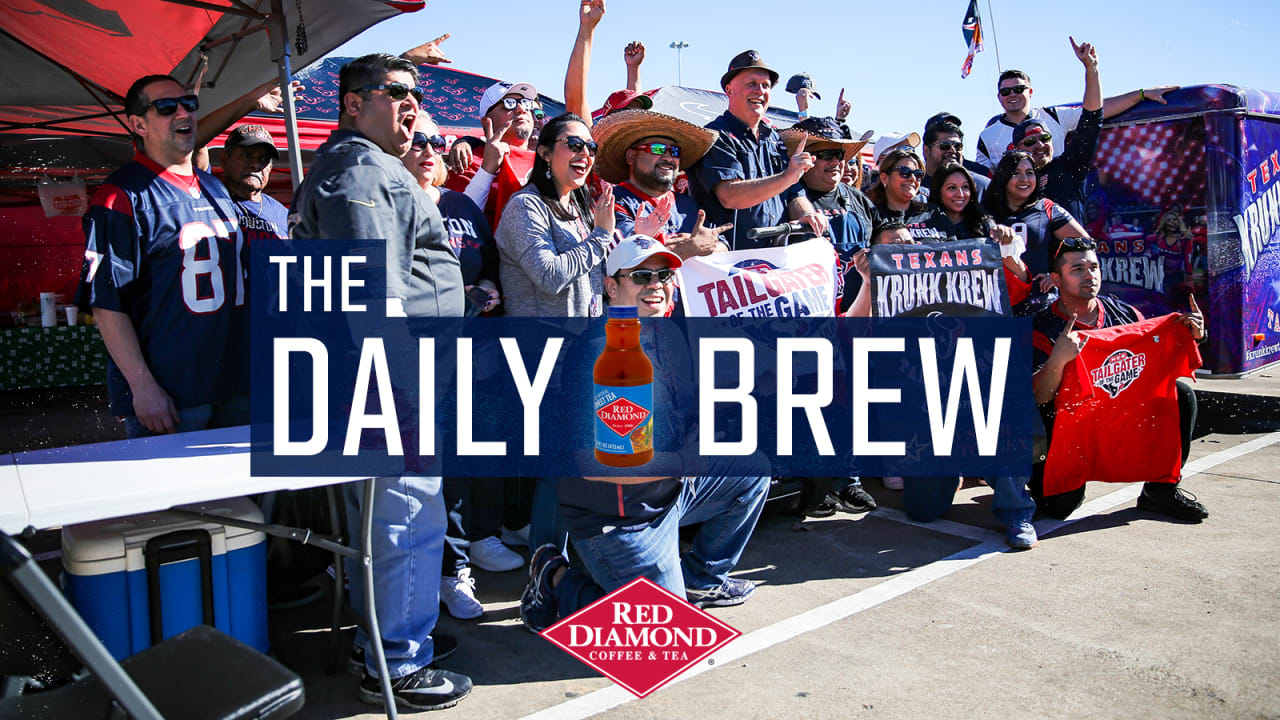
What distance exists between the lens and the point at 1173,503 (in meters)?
4.27

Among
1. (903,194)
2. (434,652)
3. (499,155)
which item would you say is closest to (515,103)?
(499,155)

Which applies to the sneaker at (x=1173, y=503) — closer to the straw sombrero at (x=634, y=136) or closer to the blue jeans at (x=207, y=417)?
the straw sombrero at (x=634, y=136)

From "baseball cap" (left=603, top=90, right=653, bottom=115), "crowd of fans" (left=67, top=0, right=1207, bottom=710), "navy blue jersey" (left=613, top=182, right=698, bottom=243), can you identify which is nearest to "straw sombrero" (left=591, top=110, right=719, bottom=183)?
"crowd of fans" (left=67, top=0, right=1207, bottom=710)

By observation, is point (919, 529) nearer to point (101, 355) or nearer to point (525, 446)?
point (525, 446)

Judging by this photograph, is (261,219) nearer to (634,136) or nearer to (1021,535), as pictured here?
Result: (634,136)

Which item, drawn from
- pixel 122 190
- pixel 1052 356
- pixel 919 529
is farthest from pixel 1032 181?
pixel 122 190

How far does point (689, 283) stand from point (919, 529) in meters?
1.77

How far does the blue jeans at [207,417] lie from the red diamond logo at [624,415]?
4.99 ft

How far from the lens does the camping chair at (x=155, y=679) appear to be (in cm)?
130

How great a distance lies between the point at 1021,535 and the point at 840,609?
1212 mm

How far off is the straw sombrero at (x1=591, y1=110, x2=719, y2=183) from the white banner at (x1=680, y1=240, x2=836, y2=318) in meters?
0.77

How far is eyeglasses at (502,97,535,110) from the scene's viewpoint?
15.1ft

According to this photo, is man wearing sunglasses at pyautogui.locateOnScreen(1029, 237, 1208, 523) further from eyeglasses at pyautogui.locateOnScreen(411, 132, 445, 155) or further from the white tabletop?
the white tabletop

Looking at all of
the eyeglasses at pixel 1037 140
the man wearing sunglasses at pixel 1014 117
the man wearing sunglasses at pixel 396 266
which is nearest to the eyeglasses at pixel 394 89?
the man wearing sunglasses at pixel 396 266
